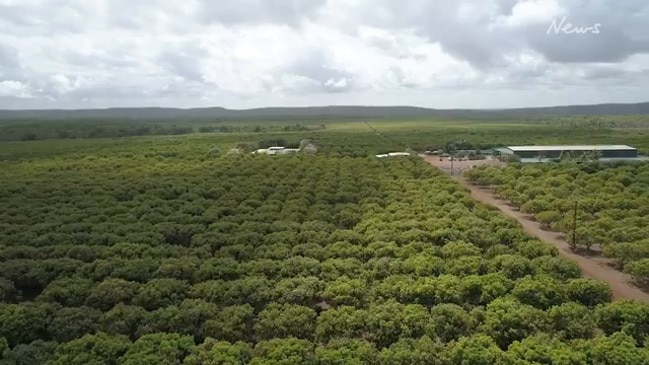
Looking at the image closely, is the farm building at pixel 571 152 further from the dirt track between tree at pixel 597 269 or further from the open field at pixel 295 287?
the open field at pixel 295 287

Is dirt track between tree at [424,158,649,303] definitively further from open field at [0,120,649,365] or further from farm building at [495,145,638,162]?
farm building at [495,145,638,162]

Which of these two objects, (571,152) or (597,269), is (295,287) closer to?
(597,269)

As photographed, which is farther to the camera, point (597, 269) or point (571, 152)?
point (571, 152)

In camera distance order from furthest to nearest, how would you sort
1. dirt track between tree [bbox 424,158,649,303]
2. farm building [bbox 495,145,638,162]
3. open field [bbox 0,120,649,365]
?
farm building [bbox 495,145,638,162], dirt track between tree [bbox 424,158,649,303], open field [bbox 0,120,649,365]

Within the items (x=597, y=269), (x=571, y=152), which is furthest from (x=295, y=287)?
(x=571, y=152)

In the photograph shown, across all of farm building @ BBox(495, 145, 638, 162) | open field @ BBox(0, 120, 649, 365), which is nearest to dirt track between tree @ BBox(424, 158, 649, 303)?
open field @ BBox(0, 120, 649, 365)

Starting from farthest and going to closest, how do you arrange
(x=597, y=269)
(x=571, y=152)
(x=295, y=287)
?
(x=571, y=152) < (x=597, y=269) < (x=295, y=287)

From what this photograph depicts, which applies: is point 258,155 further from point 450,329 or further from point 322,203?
point 450,329

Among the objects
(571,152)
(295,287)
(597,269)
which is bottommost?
(597,269)
